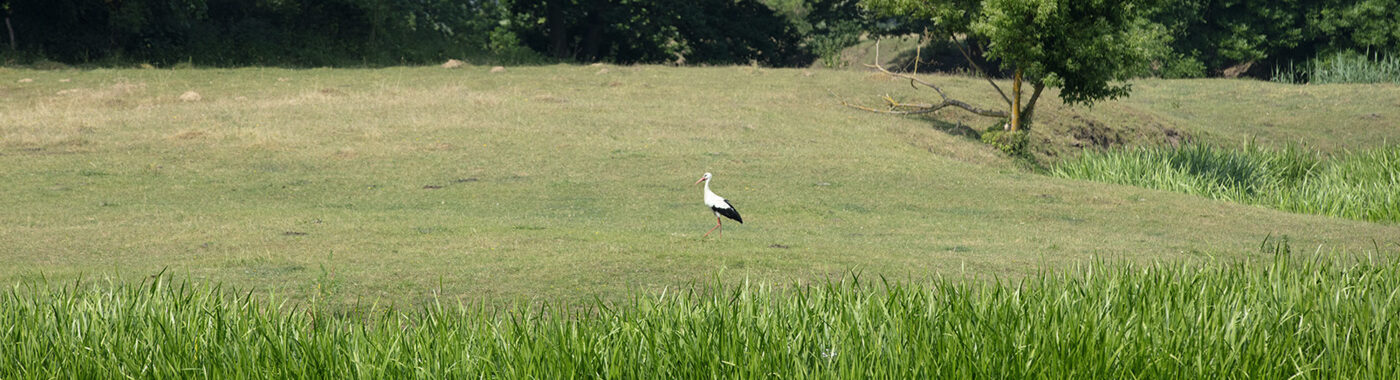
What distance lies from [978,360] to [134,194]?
13.1 metres

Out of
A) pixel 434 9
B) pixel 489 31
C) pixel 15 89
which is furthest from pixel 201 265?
pixel 489 31

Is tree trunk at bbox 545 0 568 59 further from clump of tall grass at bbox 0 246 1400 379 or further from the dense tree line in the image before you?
clump of tall grass at bbox 0 246 1400 379

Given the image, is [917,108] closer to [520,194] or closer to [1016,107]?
[1016,107]

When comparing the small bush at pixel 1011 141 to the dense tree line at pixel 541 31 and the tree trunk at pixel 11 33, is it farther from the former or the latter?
the tree trunk at pixel 11 33

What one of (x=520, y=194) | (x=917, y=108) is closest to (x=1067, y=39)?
(x=917, y=108)

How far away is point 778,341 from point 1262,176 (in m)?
17.0

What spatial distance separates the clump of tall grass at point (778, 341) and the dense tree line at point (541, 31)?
30837mm

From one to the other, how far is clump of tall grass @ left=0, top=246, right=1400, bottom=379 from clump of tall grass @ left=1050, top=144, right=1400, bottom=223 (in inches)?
425

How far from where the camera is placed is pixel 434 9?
152ft

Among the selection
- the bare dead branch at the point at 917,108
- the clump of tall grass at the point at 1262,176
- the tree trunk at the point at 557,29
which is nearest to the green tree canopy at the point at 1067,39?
the clump of tall grass at the point at 1262,176

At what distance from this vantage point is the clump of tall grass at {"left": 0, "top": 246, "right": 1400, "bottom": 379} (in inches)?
→ 207

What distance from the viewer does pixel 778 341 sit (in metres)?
5.55

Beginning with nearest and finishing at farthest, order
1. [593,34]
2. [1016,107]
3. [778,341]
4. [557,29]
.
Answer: [778,341]
[1016,107]
[557,29]
[593,34]

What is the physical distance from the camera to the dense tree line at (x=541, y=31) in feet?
116
